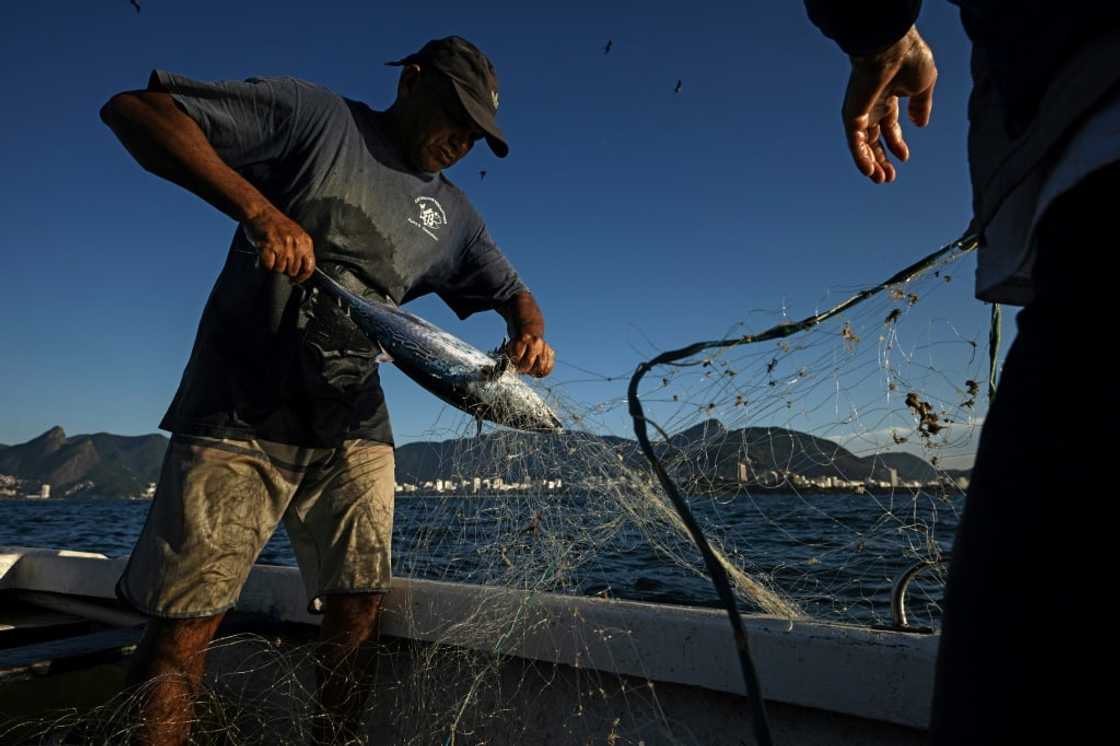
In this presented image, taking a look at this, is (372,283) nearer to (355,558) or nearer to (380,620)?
(355,558)

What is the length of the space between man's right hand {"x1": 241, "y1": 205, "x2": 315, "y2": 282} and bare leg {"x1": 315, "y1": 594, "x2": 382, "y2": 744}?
141cm

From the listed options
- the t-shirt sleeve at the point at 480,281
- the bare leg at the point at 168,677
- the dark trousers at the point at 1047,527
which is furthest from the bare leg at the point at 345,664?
the dark trousers at the point at 1047,527

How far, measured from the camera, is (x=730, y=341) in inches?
67.7

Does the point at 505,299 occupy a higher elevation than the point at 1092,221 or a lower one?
higher

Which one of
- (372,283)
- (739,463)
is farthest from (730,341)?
(372,283)

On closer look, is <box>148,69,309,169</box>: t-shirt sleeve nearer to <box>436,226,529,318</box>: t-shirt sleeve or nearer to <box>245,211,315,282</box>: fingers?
<box>245,211,315,282</box>: fingers

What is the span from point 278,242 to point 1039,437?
2.30 m

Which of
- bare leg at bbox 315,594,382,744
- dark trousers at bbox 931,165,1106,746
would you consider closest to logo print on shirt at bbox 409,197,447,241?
bare leg at bbox 315,594,382,744

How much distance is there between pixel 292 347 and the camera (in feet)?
8.89

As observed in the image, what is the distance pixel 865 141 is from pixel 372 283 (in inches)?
79.6

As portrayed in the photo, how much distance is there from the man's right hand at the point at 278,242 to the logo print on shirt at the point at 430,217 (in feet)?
2.27

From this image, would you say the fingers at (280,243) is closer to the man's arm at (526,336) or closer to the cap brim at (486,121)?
the cap brim at (486,121)

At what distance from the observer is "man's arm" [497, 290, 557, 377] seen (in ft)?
11.0

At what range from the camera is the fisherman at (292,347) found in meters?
2.37
